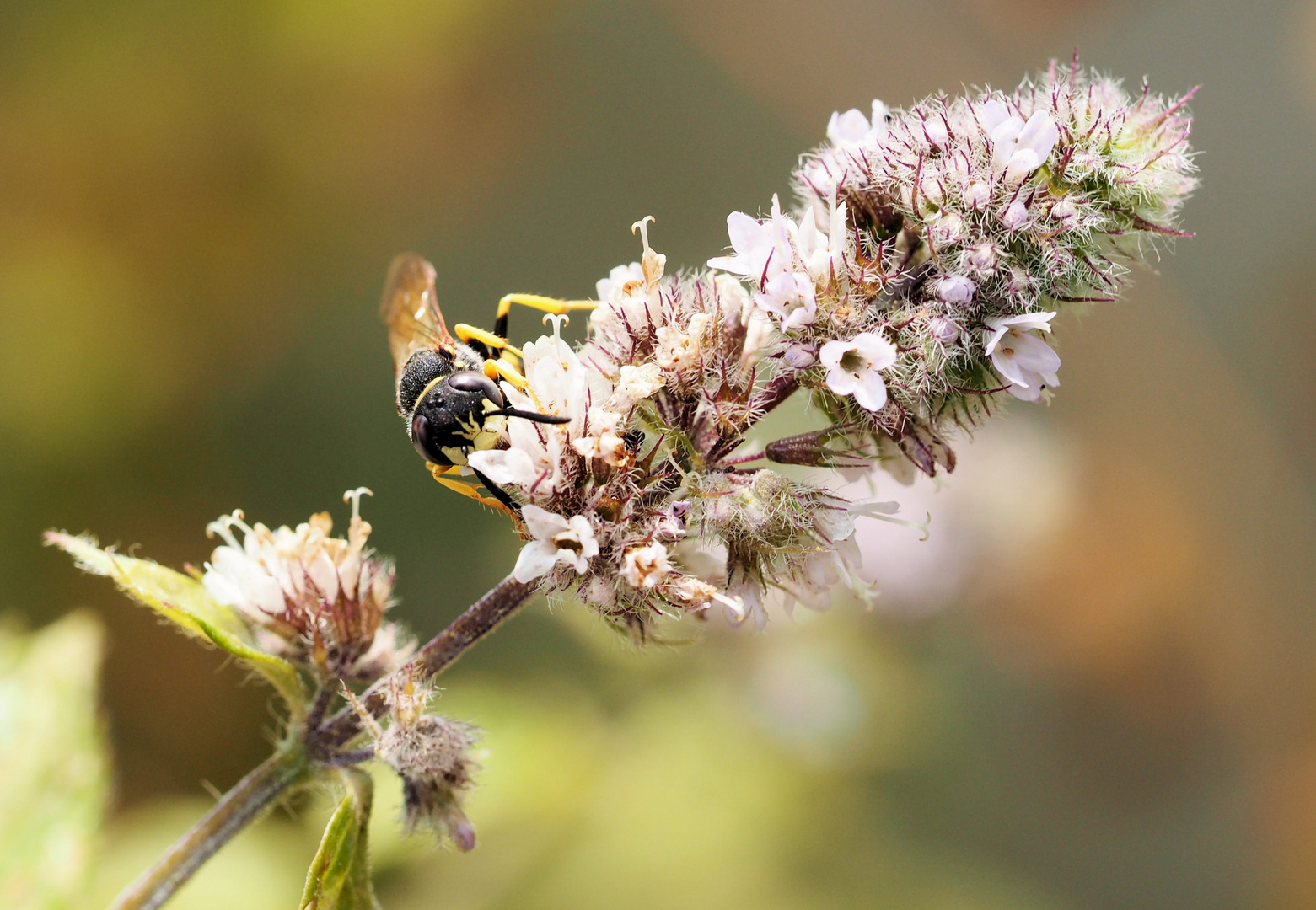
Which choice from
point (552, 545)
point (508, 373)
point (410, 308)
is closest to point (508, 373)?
point (508, 373)

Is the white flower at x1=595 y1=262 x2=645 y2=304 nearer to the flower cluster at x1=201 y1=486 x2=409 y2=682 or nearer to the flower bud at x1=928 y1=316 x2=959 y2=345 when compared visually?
the flower bud at x1=928 y1=316 x2=959 y2=345

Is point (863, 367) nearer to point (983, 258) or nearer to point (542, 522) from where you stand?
point (983, 258)

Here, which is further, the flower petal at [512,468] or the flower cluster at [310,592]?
the flower cluster at [310,592]

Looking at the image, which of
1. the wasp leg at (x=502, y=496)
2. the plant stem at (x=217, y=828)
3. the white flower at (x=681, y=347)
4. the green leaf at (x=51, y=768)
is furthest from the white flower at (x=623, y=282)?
the green leaf at (x=51, y=768)

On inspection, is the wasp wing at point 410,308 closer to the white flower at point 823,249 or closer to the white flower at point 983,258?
the white flower at point 823,249

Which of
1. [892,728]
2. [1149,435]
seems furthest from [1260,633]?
[892,728]

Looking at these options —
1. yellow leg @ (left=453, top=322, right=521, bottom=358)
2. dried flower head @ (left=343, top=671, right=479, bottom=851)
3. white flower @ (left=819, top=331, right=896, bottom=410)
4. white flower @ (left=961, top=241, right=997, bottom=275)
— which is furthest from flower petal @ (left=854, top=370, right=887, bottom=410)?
dried flower head @ (left=343, top=671, right=479, bottom=851)
